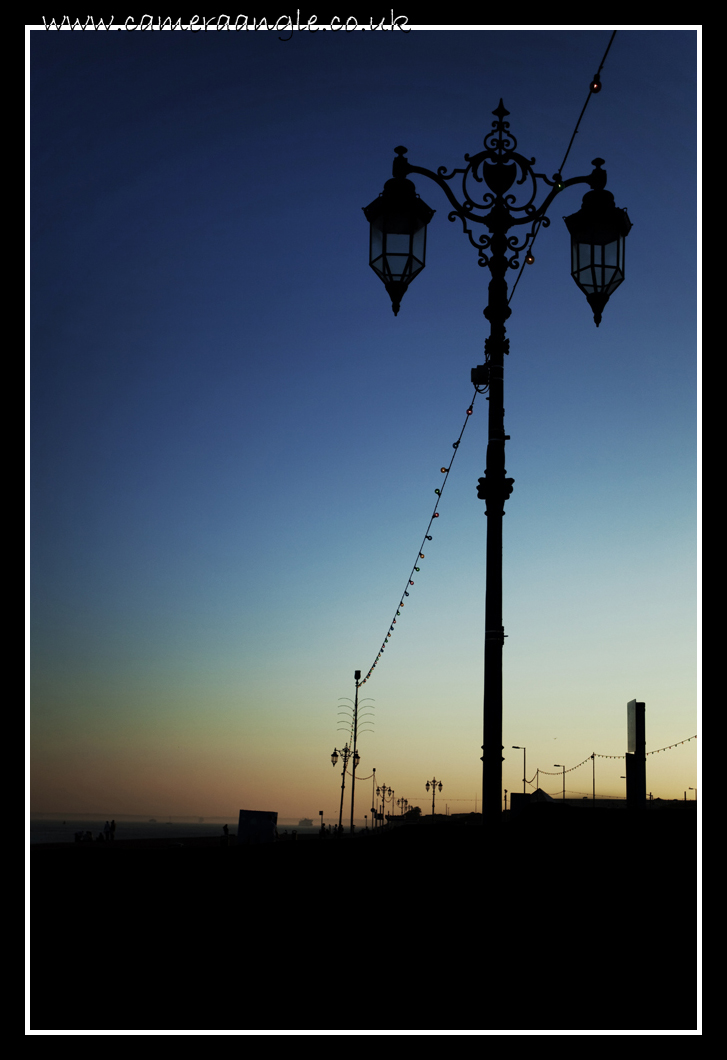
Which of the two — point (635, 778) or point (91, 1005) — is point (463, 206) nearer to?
point (91, 1005)

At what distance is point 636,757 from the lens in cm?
1341

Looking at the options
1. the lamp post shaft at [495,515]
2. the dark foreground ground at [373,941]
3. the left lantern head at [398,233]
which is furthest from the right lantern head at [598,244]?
the dark foreground ground at [373,941]

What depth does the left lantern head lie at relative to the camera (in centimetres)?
686

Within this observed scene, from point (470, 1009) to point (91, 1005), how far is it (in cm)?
193

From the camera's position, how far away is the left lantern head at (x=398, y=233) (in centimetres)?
686

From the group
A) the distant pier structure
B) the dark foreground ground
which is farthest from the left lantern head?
the distant pier structure

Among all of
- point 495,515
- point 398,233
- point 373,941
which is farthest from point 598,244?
point 373,941

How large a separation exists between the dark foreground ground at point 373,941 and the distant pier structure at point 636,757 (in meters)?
7.12

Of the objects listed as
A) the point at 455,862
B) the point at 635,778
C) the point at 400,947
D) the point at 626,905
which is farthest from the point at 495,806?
the point at 635,778

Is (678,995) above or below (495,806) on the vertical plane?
below

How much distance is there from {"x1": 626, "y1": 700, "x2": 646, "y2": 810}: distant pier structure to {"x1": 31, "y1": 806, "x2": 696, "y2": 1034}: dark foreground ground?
712cm

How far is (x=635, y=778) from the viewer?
13.4 metres

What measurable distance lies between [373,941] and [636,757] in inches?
375

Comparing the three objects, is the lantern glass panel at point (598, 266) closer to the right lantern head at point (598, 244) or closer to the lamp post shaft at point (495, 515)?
the right lantern head at point (598, 244)
